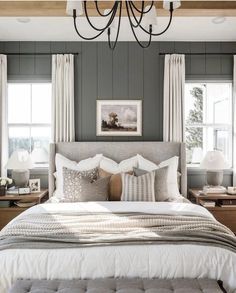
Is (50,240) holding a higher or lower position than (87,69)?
lower

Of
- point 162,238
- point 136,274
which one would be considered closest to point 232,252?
point 162,238

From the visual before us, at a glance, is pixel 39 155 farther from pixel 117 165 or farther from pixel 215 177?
pixel 215 177

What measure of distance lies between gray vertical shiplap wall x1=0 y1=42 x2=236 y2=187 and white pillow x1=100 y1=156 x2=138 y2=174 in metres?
0.55

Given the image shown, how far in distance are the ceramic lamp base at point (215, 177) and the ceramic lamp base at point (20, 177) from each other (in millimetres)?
2485

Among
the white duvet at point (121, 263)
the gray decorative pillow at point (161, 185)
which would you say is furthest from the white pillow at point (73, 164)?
the white duvet at point (121, 263)

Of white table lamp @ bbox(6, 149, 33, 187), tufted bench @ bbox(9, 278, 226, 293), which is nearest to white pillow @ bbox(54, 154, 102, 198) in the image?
white table lamp @ bbox(6, 149, 33, 187)

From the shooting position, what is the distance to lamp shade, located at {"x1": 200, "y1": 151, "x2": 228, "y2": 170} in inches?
181

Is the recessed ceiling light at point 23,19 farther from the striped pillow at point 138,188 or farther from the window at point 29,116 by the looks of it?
the striped pillow at point 138,188

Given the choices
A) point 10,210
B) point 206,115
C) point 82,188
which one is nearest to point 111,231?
point 82,188

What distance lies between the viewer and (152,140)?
5.09 meters

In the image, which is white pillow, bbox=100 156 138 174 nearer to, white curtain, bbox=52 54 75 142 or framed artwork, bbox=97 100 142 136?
framed artwork, bbox=97 100 142 136

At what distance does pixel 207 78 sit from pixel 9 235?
11.7 feet

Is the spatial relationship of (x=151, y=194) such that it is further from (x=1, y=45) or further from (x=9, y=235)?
(x=1, y=45)

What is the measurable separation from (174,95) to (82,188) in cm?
196
